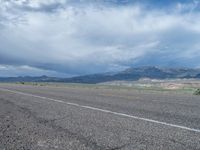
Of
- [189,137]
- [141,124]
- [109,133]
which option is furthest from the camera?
[141,124]

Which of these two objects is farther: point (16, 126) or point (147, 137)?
point (16, 126)

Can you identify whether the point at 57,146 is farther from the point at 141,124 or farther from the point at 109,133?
the point at 141,124

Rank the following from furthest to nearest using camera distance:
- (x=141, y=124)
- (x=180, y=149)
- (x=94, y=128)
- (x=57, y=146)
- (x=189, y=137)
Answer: (x=141, y=124)
(x=94, y=128)
(x=189, y=137)
(x=57, y=146)
(x=180, y=149)

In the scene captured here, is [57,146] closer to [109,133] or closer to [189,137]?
[109,133]

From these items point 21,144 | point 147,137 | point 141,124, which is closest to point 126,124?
point 141,124

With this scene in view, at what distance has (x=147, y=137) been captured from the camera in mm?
4789

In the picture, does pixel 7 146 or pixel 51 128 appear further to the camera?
pixel 51 128

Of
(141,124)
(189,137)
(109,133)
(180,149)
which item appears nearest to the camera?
Answer: (180,149)

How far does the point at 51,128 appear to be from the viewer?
5887 millimetres

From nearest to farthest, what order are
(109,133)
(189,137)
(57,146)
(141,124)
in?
1. (57,146)
2. (189,137)
3. (109,133)
4. (141,124)

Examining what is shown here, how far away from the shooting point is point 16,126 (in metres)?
6.25

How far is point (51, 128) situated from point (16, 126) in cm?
105

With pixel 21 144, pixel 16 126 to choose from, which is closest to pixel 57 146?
pixel 21 144

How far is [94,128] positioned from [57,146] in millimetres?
1551
